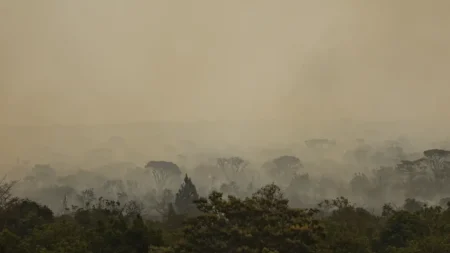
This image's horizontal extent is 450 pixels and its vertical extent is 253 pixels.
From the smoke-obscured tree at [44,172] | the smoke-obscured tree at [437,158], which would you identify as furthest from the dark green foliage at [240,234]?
the smoke-obscured tree at [44,172]

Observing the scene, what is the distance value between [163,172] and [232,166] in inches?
579

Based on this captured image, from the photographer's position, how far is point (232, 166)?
95.6 metres

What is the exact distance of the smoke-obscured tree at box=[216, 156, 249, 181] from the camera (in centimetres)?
9488

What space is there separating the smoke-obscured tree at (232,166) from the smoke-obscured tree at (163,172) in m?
9.99

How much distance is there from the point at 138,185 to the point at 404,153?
58081mm

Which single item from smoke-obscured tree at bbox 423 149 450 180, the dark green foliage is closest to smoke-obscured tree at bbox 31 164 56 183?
smoke-obscured tree at bbox 423 149 450 180

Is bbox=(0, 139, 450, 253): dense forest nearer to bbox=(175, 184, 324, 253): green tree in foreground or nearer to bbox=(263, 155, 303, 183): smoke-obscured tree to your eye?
bbox=(175, 184, 324, 253): green tree in foreground

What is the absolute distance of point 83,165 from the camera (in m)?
97.7

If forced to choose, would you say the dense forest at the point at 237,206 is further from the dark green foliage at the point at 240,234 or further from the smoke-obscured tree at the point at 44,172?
the smoke-obscured tree at the point at 44,172

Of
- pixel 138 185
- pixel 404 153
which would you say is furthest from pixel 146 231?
pixel 404 153

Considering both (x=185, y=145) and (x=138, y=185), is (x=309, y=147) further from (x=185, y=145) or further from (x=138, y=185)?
(x=138, y=185)

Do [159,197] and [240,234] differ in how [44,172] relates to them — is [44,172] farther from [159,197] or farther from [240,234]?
[240,234]

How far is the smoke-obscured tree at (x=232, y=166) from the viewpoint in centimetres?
9488

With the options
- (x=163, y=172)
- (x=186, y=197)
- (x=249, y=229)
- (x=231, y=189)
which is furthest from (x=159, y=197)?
(x=249, y=229)
